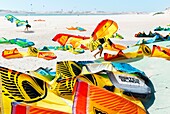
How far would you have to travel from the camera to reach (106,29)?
22.5 feet

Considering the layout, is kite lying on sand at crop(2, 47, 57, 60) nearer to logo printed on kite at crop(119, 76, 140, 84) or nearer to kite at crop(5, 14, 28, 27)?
logo printed on kite at crop(119, 76, 140, 84)

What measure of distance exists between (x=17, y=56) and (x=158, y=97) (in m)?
4.26

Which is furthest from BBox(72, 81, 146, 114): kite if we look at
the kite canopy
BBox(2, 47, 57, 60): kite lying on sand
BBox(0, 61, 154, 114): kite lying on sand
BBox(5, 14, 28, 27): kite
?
BBox(5, 14, 28, 27): kite

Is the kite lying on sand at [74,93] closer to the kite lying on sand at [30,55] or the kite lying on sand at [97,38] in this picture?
the kite lying on sand at [30,55]

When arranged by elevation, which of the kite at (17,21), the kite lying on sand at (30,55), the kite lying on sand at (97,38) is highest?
the kite lying on sand at (97,38)

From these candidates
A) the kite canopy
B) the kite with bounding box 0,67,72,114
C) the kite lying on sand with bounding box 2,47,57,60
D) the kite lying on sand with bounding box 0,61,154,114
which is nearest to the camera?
the kite with bounding box 0,67,72,114

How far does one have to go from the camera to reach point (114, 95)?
9.11 ft

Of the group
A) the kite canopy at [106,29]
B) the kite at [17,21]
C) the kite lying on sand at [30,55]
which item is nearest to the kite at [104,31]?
the kite canopy at [106,29]

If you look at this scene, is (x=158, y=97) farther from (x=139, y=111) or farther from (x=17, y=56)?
(x=17, y=56)

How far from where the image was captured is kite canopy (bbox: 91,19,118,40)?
6.76 metres

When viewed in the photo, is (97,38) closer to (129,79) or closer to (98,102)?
(129,79)

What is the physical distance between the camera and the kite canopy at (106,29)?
6.76 meters

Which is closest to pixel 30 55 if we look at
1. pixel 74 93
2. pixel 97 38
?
pixel 97 38

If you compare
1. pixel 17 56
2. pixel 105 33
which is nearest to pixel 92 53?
pixel 105 33
